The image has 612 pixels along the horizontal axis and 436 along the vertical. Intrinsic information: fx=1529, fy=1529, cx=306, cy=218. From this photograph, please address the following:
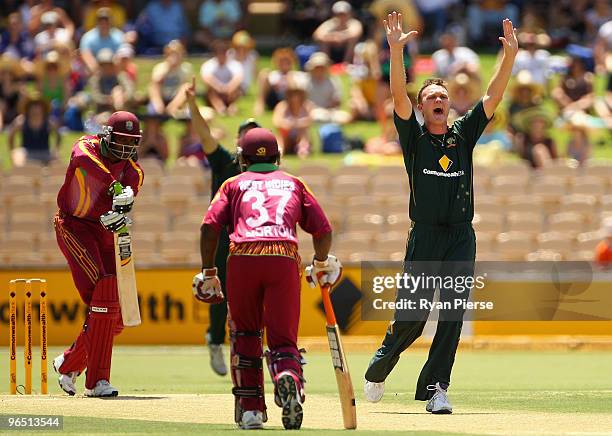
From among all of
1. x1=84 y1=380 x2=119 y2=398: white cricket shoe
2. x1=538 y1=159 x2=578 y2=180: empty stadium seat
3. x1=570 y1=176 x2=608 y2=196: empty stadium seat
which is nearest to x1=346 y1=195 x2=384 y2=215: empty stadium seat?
x1=538 y1=159 x2=578 y2=180: empty stadium seat

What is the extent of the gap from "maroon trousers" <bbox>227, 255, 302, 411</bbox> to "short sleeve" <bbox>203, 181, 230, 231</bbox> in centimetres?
24

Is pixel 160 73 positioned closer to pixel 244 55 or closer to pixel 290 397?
pixel 244 55

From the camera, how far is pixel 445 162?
10.7m

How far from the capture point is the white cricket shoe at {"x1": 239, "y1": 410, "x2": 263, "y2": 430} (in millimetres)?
9469

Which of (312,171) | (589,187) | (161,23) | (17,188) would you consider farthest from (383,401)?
(161,23)

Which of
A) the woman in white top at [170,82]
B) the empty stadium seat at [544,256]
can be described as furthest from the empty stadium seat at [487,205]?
the woman in white top at [170,82]

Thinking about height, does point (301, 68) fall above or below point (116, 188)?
above

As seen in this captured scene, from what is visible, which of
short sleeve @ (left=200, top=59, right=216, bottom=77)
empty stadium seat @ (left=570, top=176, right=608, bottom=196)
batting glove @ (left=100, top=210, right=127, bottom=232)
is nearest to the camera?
batting glove @ (left=100, top=210, right=127, bottom=232)

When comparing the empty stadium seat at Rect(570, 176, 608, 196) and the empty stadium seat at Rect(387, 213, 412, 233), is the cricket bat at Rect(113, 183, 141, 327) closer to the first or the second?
the empty stadium seat at Rect(387, 213, 412, 233)

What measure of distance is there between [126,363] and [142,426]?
20.7 ft

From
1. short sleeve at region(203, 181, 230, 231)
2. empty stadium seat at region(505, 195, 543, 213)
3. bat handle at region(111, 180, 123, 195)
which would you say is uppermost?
short sleeve at region(203, 181, 230, 231)

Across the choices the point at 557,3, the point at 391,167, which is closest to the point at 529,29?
the point at 557,3

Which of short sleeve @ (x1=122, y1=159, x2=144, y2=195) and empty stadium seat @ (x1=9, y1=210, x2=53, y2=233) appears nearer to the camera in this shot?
short sleeve @ (x1=122, y1=159, x2=144, y2=195)

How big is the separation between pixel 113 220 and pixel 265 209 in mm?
1858
